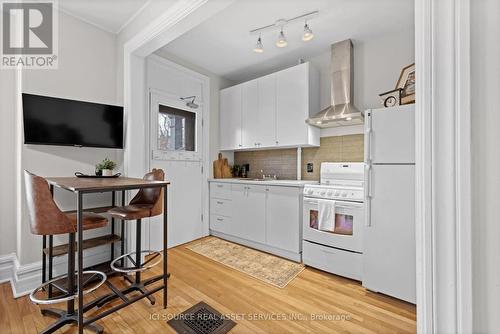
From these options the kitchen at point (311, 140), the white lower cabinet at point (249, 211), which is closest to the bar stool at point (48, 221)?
the kitchen at point (311, 140)

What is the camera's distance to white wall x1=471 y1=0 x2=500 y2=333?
541 millimetres

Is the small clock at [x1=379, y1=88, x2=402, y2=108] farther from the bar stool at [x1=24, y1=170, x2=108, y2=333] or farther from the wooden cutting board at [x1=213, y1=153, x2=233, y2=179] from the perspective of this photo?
the bar stool at [x1=24, y1=170, x2=108, y2=333]

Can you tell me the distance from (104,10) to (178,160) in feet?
6.03

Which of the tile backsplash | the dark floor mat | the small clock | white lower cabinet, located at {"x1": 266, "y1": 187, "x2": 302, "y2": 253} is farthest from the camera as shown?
the tile backsplash

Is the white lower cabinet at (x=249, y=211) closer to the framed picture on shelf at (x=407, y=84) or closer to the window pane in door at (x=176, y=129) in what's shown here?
the window pane in door at (x=176, y=129)

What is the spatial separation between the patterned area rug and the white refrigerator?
2.60 feet

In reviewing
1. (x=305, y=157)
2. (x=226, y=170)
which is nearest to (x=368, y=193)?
(x=305, y=157)

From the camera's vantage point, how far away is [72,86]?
2.31 metres

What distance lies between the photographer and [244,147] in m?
3.63

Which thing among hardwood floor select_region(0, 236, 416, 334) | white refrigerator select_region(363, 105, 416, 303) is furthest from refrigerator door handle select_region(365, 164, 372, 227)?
hardwood floor select_region(0, 236, 416, 334)

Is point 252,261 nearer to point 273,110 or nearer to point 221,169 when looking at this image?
point 221,169

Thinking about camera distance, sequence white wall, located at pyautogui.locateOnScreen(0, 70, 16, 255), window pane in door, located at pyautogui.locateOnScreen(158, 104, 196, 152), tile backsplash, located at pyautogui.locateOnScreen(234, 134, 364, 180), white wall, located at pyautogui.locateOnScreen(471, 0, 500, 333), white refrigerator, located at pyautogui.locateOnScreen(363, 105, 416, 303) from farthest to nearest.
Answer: window pane in door, located at pyautogui.locateOnScreen(158, 104, 196, 152), tile backsplash, located at pyautogui.locateOnScreen(234, 134, 364, 180), white wall, located at pyautogui.locateOnScreen(0, 70, 16, 255), white refrigerator, located at pyautogui.locateOnScreen(363, 105, 416, 303), white wall, located at pyautogui.locateOnScreen(471, 0, 500, 333)

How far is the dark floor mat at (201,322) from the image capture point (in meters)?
1.58

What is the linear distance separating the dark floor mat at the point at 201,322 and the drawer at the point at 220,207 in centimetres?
167
